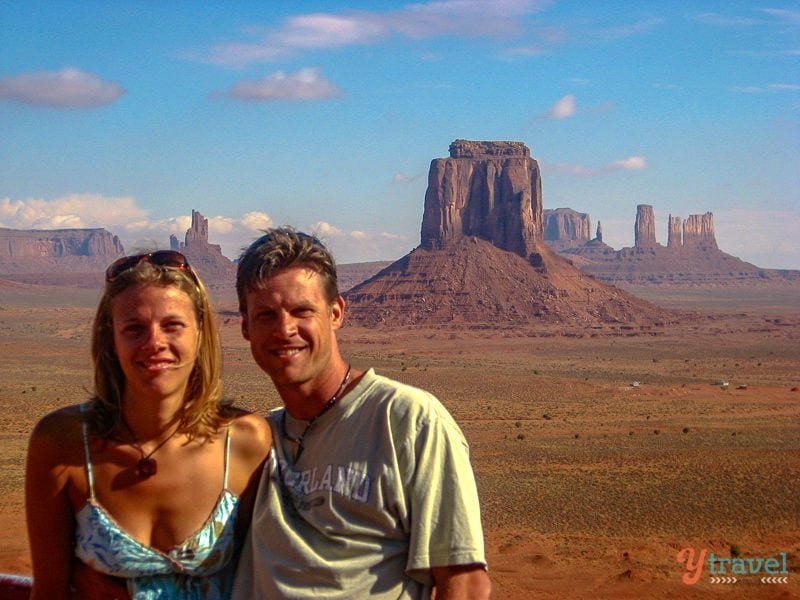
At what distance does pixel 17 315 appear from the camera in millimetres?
100750

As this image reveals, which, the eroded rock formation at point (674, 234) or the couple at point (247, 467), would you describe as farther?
the eroded rock formation at point (674, 234)

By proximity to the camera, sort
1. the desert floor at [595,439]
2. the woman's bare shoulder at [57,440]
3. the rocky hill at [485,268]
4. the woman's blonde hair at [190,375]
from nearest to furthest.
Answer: the woman's bare shoulder at [57,440] < the woman's blonde hair at [190,375] < the desert floor at [595,439] < the rocky hill at [485,268]

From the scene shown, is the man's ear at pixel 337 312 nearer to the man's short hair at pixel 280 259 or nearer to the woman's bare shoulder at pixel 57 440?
the man's short hair at pixel 280 259

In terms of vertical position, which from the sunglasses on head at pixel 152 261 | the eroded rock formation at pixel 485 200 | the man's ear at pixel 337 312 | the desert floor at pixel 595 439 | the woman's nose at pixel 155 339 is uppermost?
the eroded rock formation at pixel 485 200

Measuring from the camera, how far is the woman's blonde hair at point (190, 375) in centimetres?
356

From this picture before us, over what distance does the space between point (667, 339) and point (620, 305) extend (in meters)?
13.3

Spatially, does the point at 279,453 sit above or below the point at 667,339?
above

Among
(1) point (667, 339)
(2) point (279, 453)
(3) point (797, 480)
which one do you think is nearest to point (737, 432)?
(3) point (797, 480)

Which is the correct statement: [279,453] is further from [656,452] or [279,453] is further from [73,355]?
[73,355]

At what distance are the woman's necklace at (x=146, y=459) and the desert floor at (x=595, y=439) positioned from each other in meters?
0.99

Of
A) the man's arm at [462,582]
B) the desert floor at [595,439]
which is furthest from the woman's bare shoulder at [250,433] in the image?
the desert floor at [595,439]

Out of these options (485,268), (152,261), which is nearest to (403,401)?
(152,261)

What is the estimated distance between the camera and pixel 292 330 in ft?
11.8

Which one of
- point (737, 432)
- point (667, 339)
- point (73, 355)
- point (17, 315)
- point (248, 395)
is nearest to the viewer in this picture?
point (737, 432)
